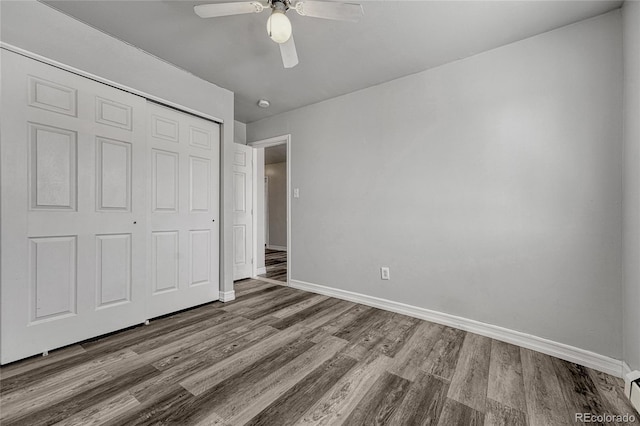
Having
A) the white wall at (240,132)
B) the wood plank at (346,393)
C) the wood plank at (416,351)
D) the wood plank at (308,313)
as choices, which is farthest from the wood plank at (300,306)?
the white wall at (240,132)

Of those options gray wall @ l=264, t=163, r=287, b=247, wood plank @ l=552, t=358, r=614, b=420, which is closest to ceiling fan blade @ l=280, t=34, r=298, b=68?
wood plank @ l=552, t=358, r=614, b=420

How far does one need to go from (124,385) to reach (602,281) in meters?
3.16

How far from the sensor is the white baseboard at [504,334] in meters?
1.72

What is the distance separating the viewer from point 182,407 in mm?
1346

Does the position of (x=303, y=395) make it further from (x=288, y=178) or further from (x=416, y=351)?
(x=288, y=178)

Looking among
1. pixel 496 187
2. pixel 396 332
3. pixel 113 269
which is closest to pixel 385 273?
pixel 396 332

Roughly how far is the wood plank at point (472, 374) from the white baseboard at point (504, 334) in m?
0.11

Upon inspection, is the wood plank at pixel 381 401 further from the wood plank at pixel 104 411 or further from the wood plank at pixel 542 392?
the wood plank at pixel 104 411

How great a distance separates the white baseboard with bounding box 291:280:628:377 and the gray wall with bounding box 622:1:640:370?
0.13 m

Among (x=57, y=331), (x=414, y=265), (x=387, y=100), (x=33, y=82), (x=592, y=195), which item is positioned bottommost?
(x=57, y=331)

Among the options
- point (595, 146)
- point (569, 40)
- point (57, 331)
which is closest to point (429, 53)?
point (569, 40)

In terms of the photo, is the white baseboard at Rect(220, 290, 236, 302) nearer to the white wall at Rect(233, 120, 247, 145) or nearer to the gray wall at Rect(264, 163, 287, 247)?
the white wall at Rect(233, 120, 247, 145)

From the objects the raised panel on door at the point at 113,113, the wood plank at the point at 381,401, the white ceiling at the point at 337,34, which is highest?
the white ceiling at the point at 337,34

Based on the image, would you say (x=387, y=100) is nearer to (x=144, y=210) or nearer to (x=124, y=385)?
(x=144, y=210)
